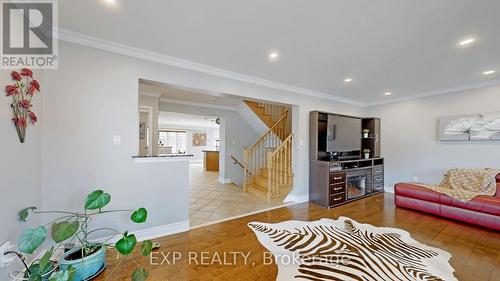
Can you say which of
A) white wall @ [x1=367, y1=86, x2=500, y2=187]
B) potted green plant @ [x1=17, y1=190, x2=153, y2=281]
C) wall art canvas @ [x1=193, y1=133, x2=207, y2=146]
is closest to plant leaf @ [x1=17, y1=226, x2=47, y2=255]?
potted green plant @ [x1=17, y1=190, x2=153, y2=281]

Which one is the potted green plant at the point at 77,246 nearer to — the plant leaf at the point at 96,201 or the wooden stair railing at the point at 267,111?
the plant leaf at the point at 96,201

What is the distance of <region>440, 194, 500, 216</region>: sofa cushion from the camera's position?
2.71 metres

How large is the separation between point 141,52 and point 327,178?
372 centimetres

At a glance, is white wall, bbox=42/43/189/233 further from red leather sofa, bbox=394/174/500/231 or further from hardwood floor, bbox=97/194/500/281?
red leather sofa, bbox=394/174/500/231

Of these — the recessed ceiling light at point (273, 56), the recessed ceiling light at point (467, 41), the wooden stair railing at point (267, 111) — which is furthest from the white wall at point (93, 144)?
the recessed ceiling light at point (467, 41)

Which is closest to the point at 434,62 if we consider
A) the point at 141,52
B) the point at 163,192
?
the point at 141,52

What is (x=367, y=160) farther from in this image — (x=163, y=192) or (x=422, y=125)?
(x=163, y=192)

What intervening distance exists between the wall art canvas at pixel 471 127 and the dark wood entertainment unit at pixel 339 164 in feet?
4.20

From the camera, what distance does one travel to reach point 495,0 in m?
1.60

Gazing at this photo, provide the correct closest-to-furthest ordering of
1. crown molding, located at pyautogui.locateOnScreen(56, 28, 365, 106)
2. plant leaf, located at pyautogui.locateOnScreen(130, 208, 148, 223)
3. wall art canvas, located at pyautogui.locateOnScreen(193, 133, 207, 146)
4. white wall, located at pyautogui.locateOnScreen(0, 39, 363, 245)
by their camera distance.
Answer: plant leaf, located at pyautogui.locateOnScreen(130, 208, 148, 223), white wall, located at pyautogui.locateOnScreen(0, 39, 363, 245), crown molding, located at pyautogui.locateOnScreen(56, 28, 365, 106), wall art canvas, located at pyautogui.locateOnScreen(193, 133, 207, 146)

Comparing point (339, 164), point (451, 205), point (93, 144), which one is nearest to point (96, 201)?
point (93, 144)

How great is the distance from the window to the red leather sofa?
36.7 ft

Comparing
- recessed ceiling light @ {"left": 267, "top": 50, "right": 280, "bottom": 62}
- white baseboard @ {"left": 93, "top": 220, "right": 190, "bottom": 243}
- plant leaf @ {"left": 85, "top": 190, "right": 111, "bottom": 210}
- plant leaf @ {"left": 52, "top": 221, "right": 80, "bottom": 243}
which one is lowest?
white baseboard @ {"left": 93, "top": 220, "right": 190, "bottom": 243}

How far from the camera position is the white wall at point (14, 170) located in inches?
57.6
